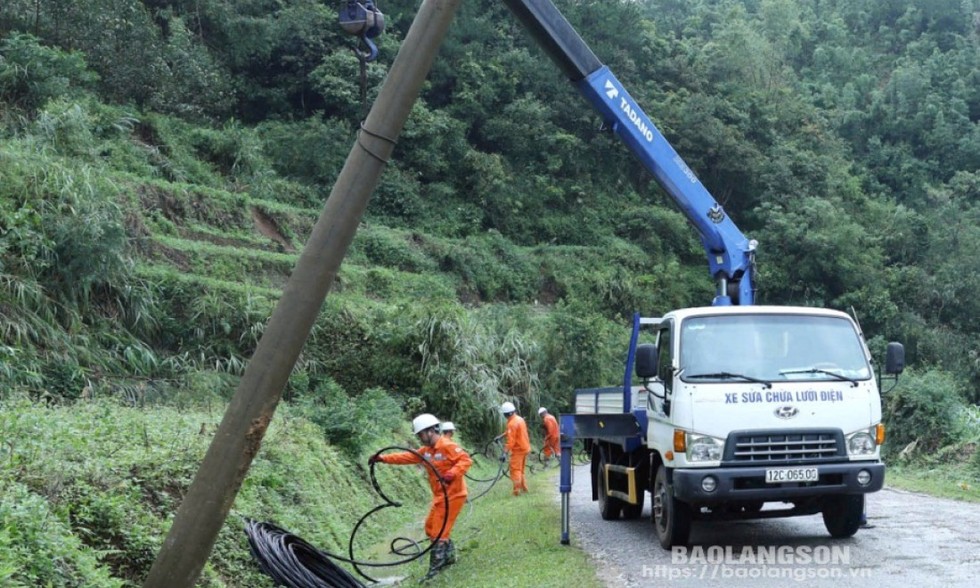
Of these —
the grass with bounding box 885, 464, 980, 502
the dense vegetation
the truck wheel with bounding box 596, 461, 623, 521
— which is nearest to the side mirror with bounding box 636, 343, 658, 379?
the truck wheel with bounding box 596, 461, 623, 521

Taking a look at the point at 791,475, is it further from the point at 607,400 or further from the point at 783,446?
the point at 607,400

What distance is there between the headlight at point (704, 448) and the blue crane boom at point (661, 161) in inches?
189

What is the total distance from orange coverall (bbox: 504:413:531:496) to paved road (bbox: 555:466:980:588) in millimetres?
3897

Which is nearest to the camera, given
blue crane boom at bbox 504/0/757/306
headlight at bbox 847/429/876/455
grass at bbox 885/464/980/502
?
headlight at bbox 847/429/876/455

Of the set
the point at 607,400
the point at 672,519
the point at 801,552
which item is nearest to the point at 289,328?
the point at 672,519

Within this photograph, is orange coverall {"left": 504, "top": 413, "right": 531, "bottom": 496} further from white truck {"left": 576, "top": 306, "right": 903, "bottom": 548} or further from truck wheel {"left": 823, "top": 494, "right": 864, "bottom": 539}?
truck wheel {"left": 823, "top": 494, "right": 864, "bottom": 539}

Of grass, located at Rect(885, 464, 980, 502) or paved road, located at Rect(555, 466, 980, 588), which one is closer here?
paved road, located at Rect(555, 466, 980, 588)

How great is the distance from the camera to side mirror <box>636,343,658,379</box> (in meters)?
10.7

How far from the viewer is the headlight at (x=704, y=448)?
10133 mm

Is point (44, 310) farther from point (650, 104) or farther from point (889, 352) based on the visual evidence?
point (650, 104)

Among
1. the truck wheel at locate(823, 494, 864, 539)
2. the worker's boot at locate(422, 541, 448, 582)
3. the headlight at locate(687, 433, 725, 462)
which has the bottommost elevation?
the worker's boot at locate(422, 541, 448, 582)

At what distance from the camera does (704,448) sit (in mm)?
10156

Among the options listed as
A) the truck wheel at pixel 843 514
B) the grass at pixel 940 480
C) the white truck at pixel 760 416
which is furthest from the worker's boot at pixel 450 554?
the grass at pixel 940 480

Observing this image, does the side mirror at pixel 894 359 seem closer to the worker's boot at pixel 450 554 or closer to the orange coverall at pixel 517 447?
the worker's boot at pixel 450 554
